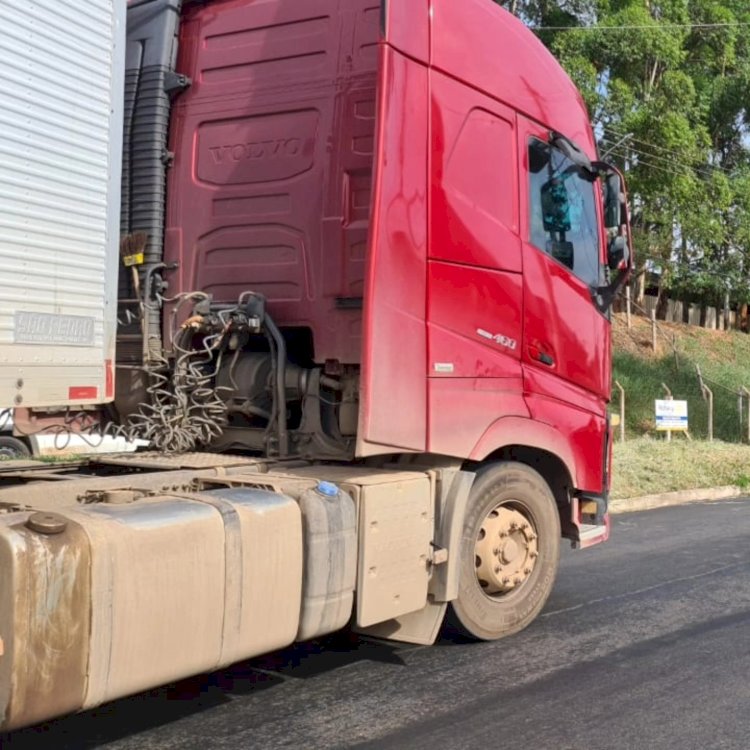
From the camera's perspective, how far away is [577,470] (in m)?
6.14

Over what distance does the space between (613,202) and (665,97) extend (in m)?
19.3

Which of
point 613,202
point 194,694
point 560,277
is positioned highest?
point 613,202

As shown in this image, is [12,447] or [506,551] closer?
[506,551]

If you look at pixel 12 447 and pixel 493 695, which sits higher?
pixel 12 447

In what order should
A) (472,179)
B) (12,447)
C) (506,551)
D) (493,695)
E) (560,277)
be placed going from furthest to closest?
(12,447), (560,277), (506,551), (472,179), (493,695)

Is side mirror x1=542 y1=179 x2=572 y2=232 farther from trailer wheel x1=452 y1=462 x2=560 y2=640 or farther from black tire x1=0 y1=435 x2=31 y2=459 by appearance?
black tire x1=0 y1=435 x2=31 y2=459

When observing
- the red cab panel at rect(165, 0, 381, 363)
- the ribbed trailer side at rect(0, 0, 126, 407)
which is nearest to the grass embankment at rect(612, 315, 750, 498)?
the red cab panel at rect(165, 0, 381, 363)

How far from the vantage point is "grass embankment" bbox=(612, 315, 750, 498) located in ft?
46.4

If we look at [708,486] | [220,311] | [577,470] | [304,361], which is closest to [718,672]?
[577,470]

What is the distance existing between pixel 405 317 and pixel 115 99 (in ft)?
5.73

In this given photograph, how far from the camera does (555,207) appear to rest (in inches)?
240

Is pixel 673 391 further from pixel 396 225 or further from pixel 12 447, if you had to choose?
pixel 396 225

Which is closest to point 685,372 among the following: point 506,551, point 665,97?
point 665,97

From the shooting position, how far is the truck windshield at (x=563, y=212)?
5938 millimetres
